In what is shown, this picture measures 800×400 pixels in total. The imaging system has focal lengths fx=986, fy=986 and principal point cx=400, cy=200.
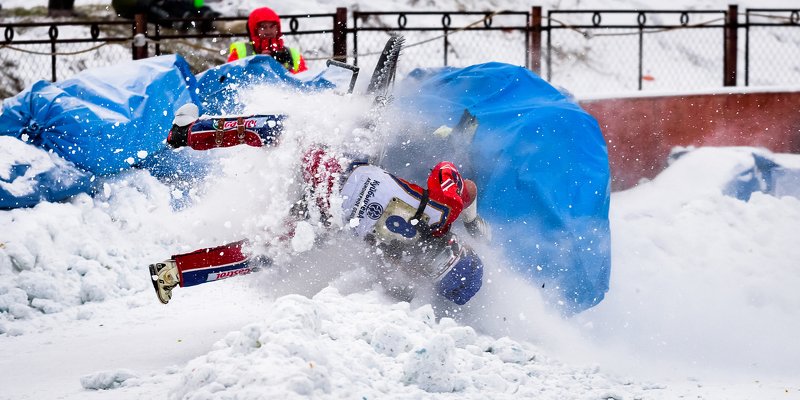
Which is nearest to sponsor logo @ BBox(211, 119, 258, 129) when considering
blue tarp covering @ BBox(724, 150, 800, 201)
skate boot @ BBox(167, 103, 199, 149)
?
skate boot @ BBox(167, 103, 199, 149)

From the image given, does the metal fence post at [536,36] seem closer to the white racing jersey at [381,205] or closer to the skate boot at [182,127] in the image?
the white racing jersey at [381,205]

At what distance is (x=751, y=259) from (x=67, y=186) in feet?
15.4

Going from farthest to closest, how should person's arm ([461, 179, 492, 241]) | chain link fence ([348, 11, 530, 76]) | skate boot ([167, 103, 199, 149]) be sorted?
chain link fence ([348, 11, 530, 76]) < person's arm ([461, 179, 492, 241]) < skate boot ([167, 103, 199, 149])

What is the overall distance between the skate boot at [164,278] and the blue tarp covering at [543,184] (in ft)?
4.85

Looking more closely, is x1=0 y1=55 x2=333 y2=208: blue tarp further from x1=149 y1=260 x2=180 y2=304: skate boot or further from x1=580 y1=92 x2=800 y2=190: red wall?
x1=580 y1=92 x2=800 y2=190: red wall

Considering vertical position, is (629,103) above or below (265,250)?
above

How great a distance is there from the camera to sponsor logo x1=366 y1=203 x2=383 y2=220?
191 inches

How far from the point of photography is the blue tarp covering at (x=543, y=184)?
5.32 m

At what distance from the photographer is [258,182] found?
5.28 metres

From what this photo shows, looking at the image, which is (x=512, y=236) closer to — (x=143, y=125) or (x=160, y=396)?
(x=160, y=396)

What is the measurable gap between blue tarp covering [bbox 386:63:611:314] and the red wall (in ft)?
8.92

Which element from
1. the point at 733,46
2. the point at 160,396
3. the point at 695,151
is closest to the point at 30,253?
the point at 160,396

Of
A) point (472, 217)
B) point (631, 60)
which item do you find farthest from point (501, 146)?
point (631, 60)

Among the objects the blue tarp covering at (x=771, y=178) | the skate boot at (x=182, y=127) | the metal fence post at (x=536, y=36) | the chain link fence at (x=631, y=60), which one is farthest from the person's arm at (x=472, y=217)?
the chain link fence at (x=631, y=60)
